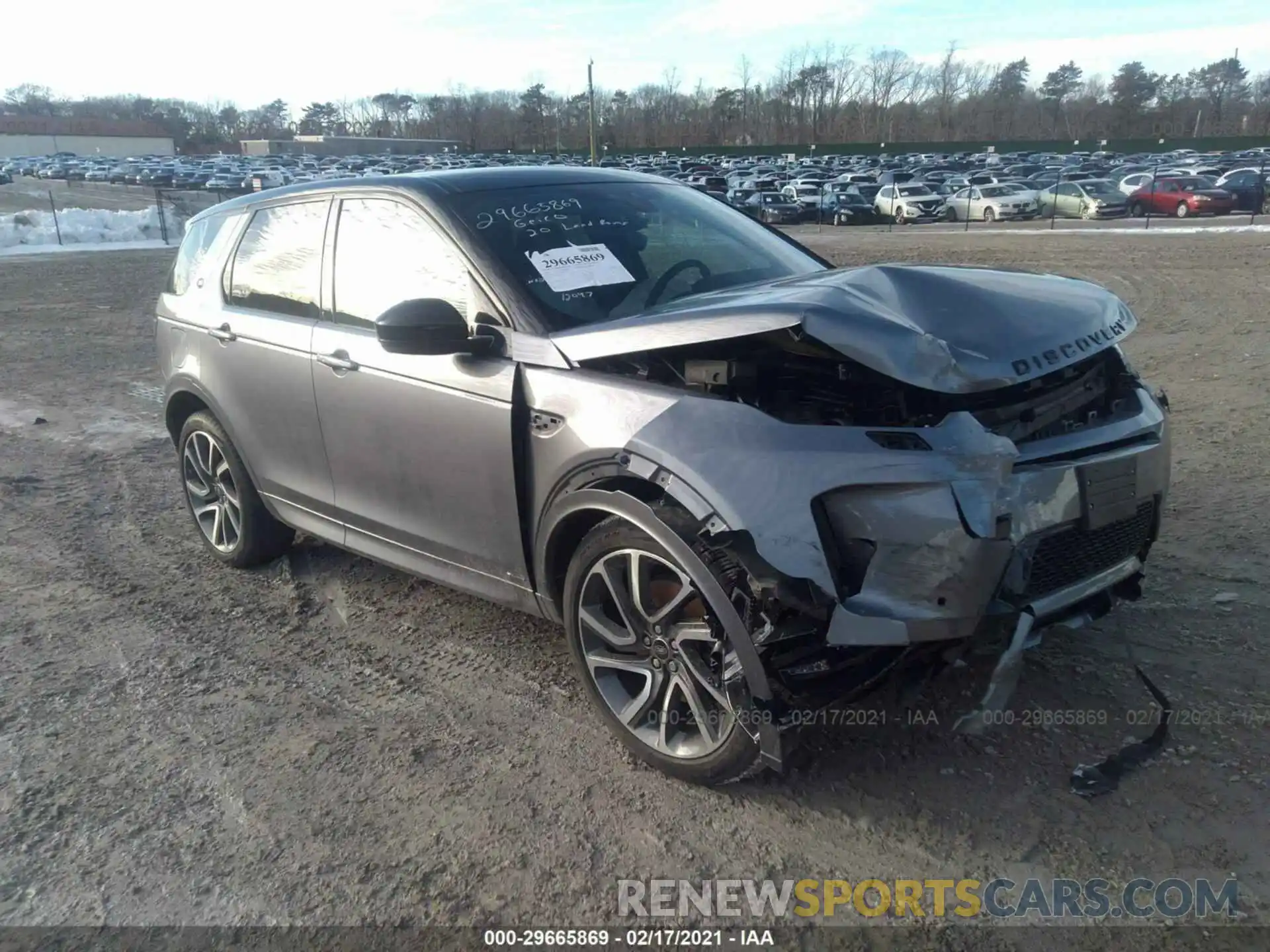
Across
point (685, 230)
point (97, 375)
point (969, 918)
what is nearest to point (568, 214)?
point (685, 230)

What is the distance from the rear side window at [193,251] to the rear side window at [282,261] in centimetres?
42

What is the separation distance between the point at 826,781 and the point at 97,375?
9.57 m

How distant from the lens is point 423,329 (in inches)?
130

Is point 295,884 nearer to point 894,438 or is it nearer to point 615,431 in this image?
point 615,431

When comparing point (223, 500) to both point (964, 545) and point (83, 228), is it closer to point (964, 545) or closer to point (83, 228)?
point (964, 545)

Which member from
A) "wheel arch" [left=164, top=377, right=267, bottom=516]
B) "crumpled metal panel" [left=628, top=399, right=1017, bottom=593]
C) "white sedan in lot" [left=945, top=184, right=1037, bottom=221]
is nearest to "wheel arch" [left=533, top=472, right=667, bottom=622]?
"crumpled metal panel" [left=628, top=399, right=1017, bottom=593]

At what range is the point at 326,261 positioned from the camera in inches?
166

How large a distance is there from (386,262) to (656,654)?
6.49 ft

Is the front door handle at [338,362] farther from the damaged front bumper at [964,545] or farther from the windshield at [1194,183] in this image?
the windshield at [1194,183]

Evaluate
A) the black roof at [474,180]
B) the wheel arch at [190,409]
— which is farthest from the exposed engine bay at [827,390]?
the wheel arch at [190,409]

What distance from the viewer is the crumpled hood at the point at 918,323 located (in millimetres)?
2697

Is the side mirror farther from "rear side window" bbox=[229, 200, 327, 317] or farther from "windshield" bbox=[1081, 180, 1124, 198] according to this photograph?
"windshield" bbox=[1081, 180, 1124, 198]

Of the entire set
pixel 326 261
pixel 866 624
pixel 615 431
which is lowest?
pixel 866 624

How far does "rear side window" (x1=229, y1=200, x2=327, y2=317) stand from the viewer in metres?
4.29
